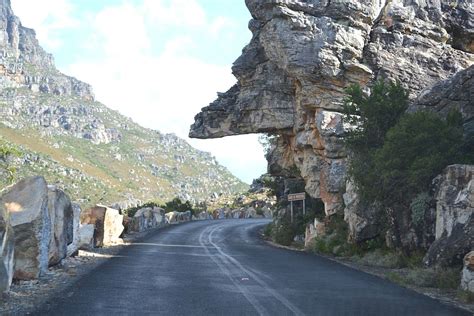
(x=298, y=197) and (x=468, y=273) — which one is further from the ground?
(x=298, y=197)

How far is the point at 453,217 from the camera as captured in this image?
1520cm

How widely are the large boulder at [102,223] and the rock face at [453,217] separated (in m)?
14.4

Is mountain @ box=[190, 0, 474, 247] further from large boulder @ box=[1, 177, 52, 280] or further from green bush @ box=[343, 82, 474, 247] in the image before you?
large boulder @ box=[1, 177, 52, 280]

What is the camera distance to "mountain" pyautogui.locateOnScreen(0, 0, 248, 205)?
4643 inches

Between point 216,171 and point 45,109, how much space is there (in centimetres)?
6162

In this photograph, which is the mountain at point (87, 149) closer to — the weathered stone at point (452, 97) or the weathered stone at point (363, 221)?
the weathered stone at point (363, 221)

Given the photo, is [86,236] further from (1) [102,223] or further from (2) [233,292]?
(2) [233,292]

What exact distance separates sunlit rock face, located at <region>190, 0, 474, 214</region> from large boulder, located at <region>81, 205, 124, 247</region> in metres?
11.3

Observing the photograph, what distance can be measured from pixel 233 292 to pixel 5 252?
4551 millimetres

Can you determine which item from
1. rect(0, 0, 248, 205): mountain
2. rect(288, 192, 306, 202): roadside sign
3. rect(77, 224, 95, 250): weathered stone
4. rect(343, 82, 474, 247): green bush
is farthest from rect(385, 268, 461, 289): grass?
rect(0, 0, 248, 205): mountain

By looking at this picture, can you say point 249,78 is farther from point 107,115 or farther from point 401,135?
point 107,115

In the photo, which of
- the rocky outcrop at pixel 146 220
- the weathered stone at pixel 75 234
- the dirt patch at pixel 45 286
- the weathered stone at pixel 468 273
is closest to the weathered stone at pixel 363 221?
the weathered stone at pixel 468 273

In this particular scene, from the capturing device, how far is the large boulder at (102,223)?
24.5 meters

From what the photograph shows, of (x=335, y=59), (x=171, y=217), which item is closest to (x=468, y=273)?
(x=335, y=59)
